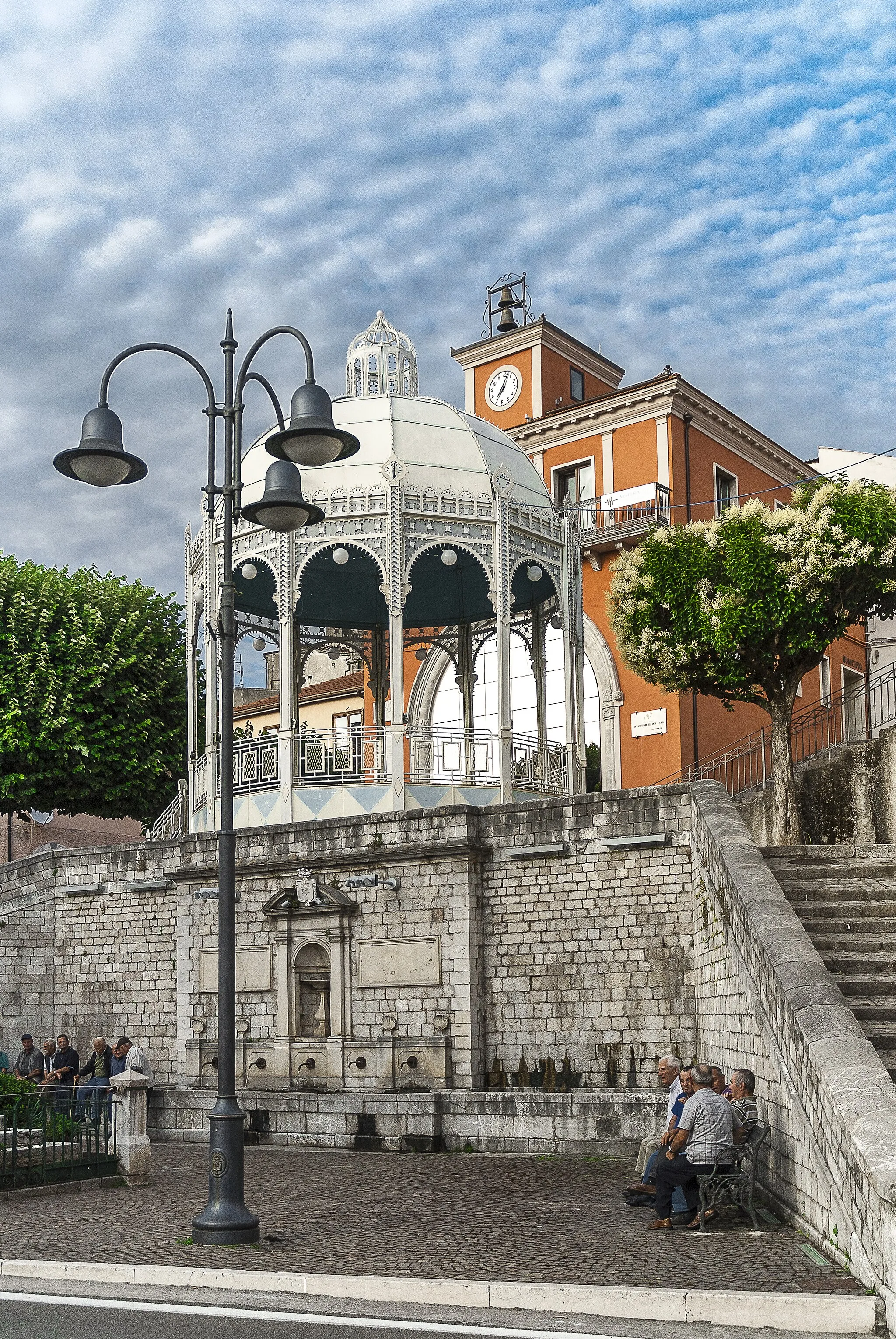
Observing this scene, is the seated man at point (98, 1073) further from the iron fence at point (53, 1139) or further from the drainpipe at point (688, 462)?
the drainpipe at point (688, 462)

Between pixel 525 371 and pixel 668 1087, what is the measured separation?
71.3ft

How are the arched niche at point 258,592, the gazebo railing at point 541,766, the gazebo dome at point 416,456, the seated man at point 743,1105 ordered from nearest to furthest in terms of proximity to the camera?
the seated man at point 743,1105
the gazebo dome at point 416,456
the gazebo railing at point 541,766
the arched niche at point 258,592

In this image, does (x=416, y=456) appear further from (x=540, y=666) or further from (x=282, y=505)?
(x=282, y=505)

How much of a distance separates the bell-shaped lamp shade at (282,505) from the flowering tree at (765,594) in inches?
327

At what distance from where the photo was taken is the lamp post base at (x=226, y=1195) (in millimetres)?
9594

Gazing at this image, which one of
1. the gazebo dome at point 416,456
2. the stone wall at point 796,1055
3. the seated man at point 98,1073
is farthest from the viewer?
the gazebo dome at point 416,456

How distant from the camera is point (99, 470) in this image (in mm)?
10125

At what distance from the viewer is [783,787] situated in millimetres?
17328

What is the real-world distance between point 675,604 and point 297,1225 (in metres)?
9.88

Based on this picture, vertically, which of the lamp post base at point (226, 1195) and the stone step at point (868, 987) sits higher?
the stone step at point (868, 987)

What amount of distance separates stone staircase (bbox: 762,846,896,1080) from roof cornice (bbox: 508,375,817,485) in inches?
593

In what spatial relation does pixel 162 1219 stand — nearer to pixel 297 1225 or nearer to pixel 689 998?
pixel 297 1225

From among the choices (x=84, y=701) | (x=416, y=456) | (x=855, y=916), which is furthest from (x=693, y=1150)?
(x=84, y=701)

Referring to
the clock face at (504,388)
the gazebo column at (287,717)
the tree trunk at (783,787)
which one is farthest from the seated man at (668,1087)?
the clock face at (504,388)
